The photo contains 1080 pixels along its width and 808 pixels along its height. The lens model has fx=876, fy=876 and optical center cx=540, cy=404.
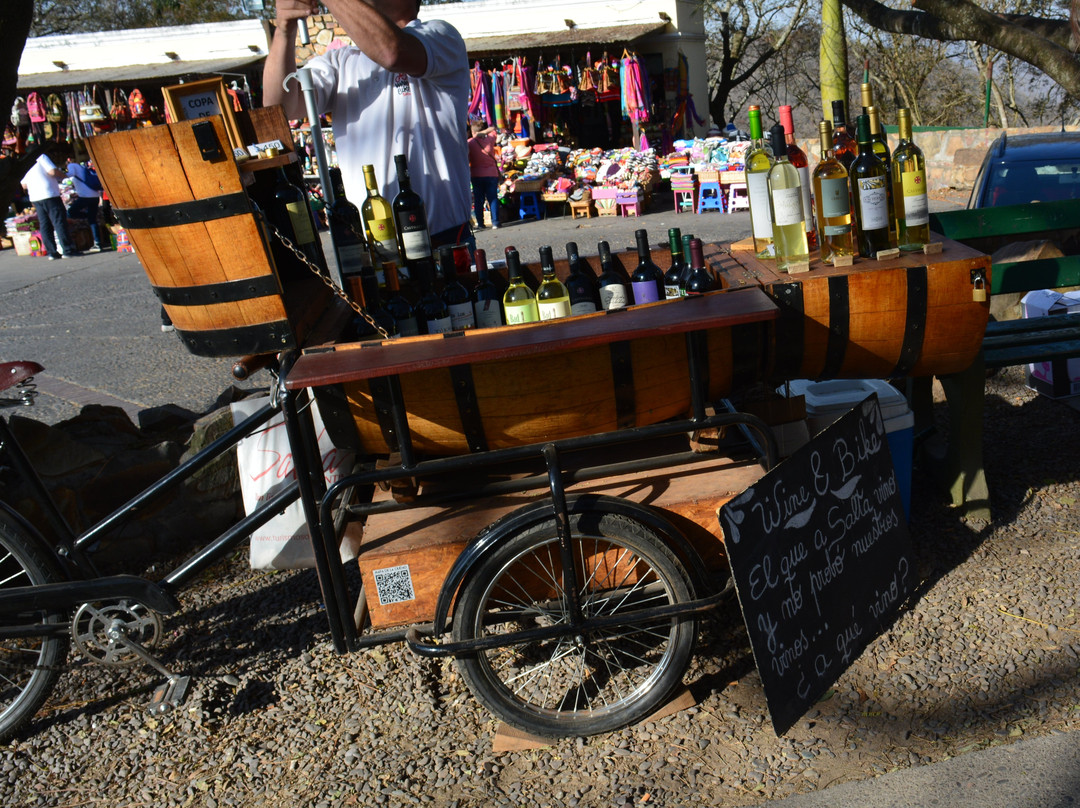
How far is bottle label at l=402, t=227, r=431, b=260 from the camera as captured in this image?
114 inches

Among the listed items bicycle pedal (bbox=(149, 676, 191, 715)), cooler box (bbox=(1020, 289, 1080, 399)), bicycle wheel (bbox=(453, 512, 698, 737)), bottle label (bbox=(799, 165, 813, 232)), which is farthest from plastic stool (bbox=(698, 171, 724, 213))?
bicycle pedal (bbox=(149, 676, 191, 715))

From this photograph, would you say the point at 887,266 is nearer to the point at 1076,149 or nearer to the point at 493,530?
the point at 493,530

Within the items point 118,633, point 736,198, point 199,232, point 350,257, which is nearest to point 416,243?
point 350,257

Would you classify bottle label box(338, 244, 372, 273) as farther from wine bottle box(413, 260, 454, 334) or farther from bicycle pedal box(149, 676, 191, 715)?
bicycle pedal box(149, 676, 191, 715)

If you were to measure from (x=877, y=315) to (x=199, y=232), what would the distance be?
191 centimetres

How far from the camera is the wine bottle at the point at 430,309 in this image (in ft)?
9.25

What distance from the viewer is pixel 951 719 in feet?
7.88

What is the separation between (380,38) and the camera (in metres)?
2.95

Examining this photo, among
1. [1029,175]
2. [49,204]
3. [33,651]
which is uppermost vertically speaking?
[49,204]

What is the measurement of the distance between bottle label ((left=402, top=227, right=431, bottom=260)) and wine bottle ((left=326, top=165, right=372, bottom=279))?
15 cm

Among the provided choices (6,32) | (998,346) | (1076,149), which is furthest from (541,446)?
(1076,149)

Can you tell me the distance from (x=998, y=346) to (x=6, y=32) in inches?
165

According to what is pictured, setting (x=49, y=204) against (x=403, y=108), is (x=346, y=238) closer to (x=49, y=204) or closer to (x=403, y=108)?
(x=403, y=108)

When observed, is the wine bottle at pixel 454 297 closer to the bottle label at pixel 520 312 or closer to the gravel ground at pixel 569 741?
the bottle label at pixel 520 312
